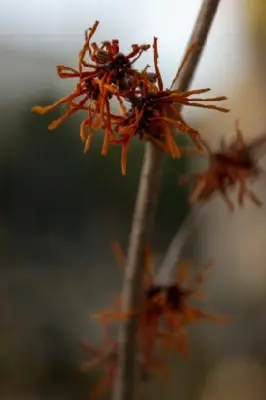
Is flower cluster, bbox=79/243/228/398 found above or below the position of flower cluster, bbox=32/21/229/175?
below

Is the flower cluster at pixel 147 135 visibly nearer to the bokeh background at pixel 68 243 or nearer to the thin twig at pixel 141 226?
the thin twig at pixel 141 226

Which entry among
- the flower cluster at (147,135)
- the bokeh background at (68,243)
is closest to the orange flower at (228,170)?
the flower cluster at (147,135)

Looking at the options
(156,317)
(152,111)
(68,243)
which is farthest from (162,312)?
(68,243)

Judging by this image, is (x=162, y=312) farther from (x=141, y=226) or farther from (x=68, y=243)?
(x=68, y=243)

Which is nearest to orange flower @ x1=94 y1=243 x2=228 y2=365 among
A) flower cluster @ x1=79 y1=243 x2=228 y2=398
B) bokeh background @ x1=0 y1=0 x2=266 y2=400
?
flower cluster @ x1=79 y1=243 x2=228 y2=398

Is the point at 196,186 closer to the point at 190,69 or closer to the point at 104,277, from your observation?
the point at 190,69

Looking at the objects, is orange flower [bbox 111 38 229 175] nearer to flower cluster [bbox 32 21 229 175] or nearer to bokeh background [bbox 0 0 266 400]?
flower cluster [bbox 32 21 229 175]

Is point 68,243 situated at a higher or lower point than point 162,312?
lower
